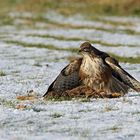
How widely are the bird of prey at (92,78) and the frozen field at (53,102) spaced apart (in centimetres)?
22

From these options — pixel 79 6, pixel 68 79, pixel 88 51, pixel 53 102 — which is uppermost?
pixel 79 6

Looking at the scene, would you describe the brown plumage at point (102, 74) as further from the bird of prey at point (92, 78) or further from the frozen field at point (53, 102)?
the frozen field at point (53, 102)

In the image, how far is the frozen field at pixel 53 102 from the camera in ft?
26.4

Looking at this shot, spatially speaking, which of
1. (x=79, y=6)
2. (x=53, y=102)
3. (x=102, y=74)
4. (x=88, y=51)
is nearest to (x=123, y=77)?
(x=102, y=74)

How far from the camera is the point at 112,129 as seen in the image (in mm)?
8102

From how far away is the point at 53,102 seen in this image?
9.94 m

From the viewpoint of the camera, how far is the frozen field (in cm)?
805

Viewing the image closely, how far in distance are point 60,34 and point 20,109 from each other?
→ 14525 mm

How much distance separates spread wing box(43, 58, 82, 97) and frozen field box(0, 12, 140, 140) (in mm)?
341

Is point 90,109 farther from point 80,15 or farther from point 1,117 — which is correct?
point 80,15

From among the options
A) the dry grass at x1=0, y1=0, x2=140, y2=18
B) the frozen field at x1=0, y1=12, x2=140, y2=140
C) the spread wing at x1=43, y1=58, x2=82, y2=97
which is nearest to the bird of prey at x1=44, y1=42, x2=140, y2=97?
the spread wing at x1=43, y1=58, x2=82, y2=97

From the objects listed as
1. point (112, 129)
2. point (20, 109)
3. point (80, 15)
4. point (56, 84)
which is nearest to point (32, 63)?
point (56, 84)

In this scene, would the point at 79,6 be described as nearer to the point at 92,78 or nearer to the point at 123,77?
the point at 123,77

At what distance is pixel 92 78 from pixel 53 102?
62 centimetres
